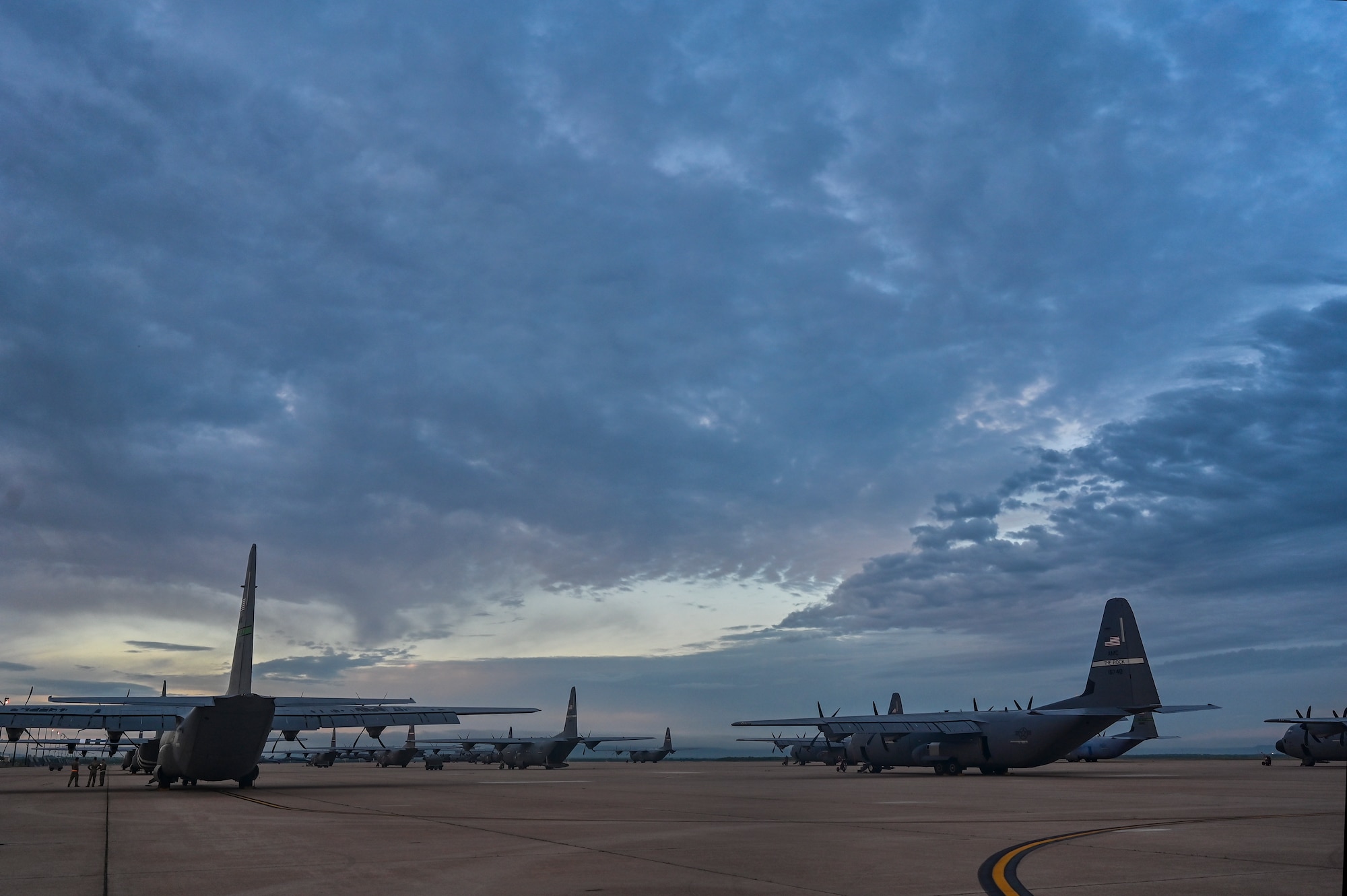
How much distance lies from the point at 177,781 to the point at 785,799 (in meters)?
31.9

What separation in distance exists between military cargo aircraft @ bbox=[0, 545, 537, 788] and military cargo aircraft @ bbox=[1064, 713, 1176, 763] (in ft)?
178

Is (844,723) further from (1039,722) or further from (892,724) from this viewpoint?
(1039,722)

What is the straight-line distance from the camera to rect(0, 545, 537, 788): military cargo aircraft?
30250mm

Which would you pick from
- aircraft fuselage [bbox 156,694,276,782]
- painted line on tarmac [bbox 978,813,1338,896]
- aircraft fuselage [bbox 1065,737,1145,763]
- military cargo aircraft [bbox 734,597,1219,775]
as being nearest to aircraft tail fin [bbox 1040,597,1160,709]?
military cargo aircraft [bbox 734,597,1219,775]

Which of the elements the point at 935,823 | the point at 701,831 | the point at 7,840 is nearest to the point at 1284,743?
the point at 935,823

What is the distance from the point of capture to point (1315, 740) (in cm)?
6512

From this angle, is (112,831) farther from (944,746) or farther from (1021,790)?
(944,746)

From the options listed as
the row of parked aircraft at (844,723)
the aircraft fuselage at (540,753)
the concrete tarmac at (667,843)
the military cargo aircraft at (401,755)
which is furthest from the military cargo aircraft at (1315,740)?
the military cargo aircraft at (401,755)

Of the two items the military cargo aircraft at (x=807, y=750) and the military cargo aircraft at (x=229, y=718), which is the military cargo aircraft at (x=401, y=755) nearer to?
the military cargo aircraft at (x=807, y=750)

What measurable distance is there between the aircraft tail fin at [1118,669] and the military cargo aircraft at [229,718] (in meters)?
28.9

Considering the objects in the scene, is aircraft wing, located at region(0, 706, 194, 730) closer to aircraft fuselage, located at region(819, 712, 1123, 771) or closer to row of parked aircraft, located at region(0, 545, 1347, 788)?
row of parked aircraft, located at region(0, 545, 1347, 788)

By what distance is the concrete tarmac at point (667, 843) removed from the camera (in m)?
11.2

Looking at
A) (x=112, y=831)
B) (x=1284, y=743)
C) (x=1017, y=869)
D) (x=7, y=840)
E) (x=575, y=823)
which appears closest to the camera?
(x=1017, y=869)

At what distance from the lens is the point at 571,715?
8881 centimetres
